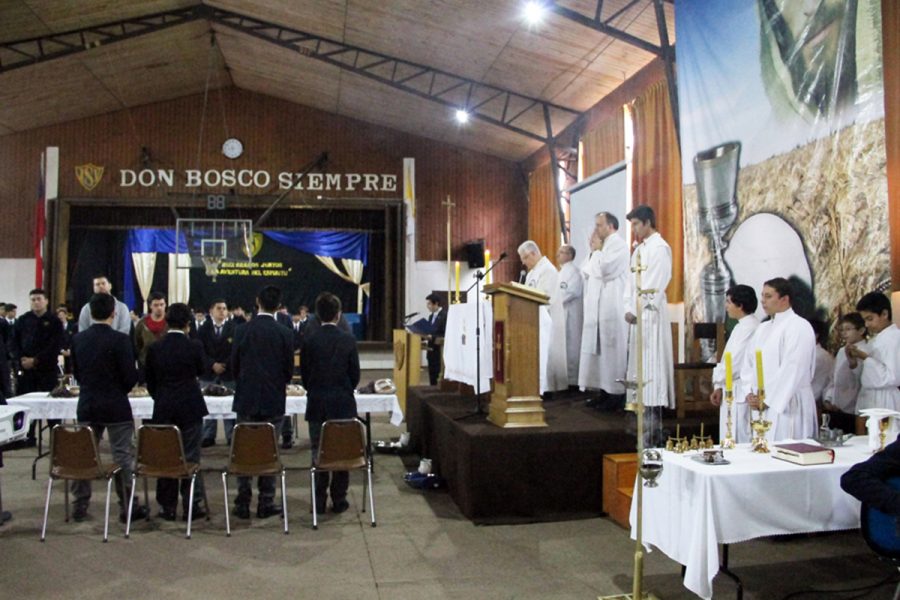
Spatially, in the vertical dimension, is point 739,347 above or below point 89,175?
below

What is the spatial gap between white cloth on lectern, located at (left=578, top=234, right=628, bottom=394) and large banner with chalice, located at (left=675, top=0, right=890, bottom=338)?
3.76 ft

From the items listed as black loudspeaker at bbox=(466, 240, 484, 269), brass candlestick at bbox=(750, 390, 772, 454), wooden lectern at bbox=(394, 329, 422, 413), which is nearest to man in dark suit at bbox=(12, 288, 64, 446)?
wooden lectern at bbox=(394, 329, 422, 413)

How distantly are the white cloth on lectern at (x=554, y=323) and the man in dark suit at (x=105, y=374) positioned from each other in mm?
3312

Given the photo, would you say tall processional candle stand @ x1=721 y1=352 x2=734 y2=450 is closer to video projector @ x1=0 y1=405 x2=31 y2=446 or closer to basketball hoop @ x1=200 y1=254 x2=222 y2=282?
video projector @ x1=0 y1=405 x2=31 y2=446

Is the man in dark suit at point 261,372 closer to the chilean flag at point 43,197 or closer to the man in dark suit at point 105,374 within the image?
the man in dark suit at point 105,374

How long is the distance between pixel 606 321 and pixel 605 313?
0.21 feet

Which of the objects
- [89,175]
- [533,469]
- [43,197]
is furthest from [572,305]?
[43,197]

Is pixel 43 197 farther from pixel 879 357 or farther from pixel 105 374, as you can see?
pixel 879 357

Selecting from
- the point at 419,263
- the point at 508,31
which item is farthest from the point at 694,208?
the point at 419,263

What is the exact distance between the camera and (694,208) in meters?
6.68

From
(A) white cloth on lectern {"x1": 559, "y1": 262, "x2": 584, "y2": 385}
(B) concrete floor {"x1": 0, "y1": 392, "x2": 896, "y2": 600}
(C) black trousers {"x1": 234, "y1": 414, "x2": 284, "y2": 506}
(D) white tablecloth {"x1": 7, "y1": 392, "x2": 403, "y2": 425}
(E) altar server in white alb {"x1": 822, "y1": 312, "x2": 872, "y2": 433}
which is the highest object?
(A) white cloth on lectern {"x1": 559, "y1": 262, "x2": 584, "y2": 385}

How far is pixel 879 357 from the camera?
13.9 feet

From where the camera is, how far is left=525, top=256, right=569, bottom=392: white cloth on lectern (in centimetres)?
632

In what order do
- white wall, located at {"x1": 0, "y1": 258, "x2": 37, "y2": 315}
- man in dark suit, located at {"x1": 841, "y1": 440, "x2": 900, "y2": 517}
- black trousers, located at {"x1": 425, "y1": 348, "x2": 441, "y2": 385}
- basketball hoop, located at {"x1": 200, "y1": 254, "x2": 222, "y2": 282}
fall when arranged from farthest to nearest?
1. white wall, located at {"x1": 0, "y1": 258, "x2": 37, "y2": 315}
2. basketball hoop, located at {"x1": 200, "y1": 254, "x2": 222, "y2": 282}
3. black trousers, located at {"x1": 425, "y1": 348, "x2": 441, "y2": 385}
4. man in dark suit, located at {"x1": 841, "y1": 440, "x2": 900, "y2": 517}
